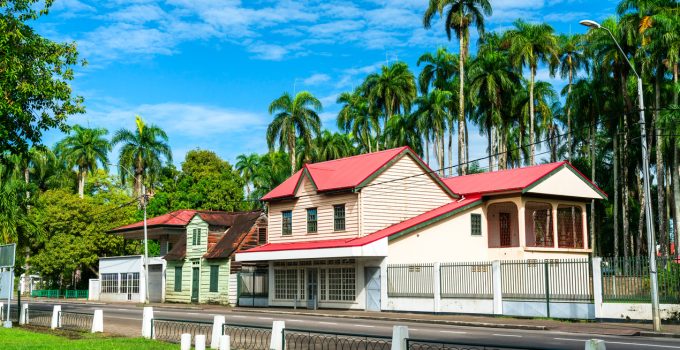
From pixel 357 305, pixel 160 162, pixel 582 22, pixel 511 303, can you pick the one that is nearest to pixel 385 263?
Answer: pixel 357 305

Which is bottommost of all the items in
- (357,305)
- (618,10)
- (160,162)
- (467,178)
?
(357,305)

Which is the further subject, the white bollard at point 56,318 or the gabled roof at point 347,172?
the gabled roof at point 347,172

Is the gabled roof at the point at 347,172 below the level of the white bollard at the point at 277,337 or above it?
above

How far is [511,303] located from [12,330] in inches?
709

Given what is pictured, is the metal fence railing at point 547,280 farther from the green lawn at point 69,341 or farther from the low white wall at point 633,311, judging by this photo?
the green lawn at point 69,341

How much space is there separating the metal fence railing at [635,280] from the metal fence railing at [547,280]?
2.98ft

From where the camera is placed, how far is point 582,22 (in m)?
Answer: 21.8

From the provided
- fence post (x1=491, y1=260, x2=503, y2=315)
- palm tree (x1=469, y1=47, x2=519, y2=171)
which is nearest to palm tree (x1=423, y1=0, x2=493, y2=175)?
palm tree (x1=469, y1=47, x2=519, y2=171)

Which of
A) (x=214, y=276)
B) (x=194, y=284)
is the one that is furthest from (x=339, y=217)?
(x=194, y=284)

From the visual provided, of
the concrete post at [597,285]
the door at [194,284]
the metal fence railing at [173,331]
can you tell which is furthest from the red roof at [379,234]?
the metal fence railing at [173,331]

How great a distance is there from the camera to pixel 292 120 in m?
65.0

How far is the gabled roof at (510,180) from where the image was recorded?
3818 cm

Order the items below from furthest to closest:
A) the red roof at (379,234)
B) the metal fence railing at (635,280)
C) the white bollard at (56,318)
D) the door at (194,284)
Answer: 1. the door at (194,284)
2. the red roof at (379,234)
3. the metal fence railing at (635,280)
4. the white bollard at (56,318)

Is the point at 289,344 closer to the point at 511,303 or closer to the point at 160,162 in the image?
the point at 511,303
